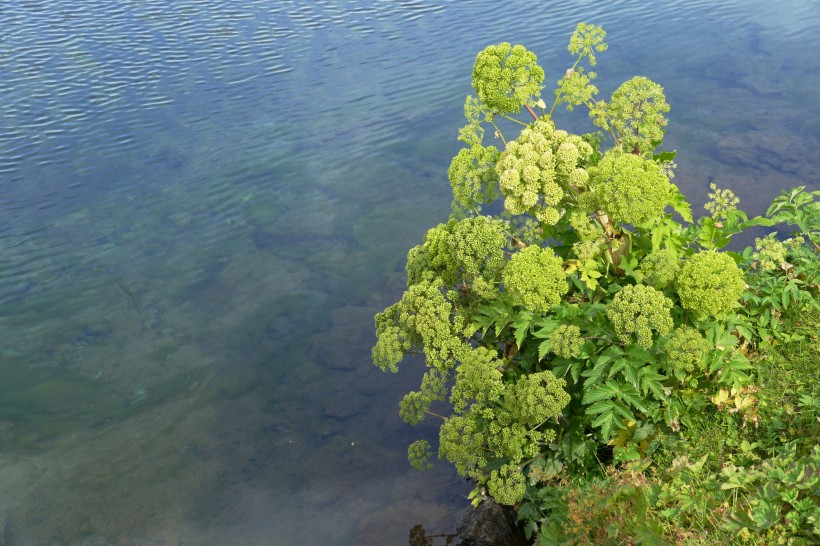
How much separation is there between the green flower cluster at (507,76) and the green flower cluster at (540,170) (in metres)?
0.35

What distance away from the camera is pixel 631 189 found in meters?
5.38

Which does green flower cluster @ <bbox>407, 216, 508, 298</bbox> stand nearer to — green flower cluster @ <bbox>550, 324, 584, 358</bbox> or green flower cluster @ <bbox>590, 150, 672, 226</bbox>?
green flower cluster @ <bbox>550, 324, 584, 358</bbox>

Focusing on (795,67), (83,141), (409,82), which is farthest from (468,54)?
(83,141)

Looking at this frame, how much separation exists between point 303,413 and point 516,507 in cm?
320

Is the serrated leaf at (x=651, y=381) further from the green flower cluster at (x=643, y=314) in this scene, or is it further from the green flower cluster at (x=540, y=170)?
the green flower cluster at (x=540, y=170)

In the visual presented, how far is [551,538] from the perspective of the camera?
6.23m

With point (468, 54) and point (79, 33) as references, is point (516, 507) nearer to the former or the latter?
point (468, 54)

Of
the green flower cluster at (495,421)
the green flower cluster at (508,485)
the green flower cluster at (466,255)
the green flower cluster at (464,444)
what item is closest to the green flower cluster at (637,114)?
the green flower cluster at (466,255)

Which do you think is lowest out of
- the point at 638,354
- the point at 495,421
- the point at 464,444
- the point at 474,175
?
the point at 464,444

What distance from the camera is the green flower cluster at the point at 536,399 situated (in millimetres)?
5703

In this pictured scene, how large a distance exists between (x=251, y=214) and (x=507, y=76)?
320 inches

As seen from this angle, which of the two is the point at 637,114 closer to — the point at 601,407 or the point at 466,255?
the point at 466,255

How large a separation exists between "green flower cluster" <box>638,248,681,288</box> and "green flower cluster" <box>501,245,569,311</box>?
2.36ft

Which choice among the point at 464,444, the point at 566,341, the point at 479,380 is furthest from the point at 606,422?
the point at 464,444
